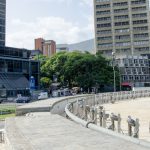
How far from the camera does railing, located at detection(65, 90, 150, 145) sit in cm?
1258

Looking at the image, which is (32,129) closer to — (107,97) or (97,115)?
(97,115)

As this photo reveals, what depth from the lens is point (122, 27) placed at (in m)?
139

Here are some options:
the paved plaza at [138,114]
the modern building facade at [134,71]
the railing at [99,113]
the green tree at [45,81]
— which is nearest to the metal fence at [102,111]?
the railing at [99,113]

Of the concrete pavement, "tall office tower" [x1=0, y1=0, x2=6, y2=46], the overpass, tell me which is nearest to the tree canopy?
"tall office tower" [x1=0, y1=0, x2=6, y2=46]

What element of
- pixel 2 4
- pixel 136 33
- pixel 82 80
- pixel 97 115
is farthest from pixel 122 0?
pixel 97 115

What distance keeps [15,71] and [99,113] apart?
7404cm

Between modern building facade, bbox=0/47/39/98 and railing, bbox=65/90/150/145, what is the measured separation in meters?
33.5

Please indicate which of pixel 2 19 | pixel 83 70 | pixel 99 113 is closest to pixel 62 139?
pixel 99 113

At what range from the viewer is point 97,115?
1764 centimetres

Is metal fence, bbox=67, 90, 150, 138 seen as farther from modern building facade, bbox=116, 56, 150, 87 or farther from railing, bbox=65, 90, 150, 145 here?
modern building facade, bbox=116, 56, 150, 87

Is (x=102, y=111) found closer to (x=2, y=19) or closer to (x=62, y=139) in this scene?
(x=62, y=139)

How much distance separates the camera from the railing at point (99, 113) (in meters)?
12.6

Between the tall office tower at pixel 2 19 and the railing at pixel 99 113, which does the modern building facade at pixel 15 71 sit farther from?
the railing at pixel 99 113

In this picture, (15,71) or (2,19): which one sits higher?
(2,19)
